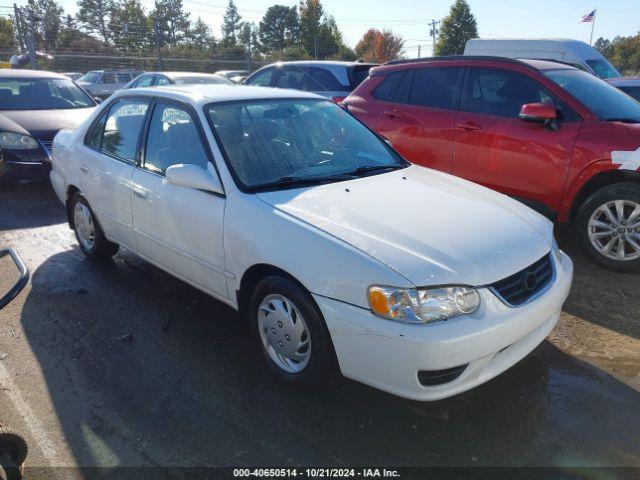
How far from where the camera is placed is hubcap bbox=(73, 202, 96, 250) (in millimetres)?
4625

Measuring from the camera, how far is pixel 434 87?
227 inches

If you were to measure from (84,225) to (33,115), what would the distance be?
383cm

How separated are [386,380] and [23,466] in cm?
172

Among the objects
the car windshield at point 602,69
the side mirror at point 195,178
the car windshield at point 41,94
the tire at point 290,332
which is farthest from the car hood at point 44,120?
the car windshield at point 602,69

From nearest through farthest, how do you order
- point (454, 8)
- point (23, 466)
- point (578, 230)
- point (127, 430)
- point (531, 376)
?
point (23, 466) < point (127, 430) < point (531, 376) < point (578, 230) < point (454, 8)

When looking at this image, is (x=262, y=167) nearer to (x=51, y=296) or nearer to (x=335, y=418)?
(x=335, y=418)

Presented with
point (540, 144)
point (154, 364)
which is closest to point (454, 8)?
point (540, 144)

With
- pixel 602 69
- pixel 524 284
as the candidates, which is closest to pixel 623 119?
pixel 524 284

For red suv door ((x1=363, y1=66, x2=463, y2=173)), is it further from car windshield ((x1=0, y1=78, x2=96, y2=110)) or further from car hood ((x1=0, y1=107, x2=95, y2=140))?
car windshield ((x1=0, y1=78, x2=96, y2=110))

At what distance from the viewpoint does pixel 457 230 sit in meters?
2.75

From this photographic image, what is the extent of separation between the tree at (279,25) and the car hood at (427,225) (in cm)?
6006

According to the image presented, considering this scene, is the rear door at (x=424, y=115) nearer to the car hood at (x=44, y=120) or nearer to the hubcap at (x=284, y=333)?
the hubcap at (x=284, y=333)

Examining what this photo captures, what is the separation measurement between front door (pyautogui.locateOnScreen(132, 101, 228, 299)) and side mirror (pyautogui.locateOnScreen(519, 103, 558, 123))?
304 centimetres

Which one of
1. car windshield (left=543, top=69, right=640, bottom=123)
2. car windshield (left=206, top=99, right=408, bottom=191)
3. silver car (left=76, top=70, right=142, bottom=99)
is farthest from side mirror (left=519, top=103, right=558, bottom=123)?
silver car (left=76, top=70, right=142, bottom=99)
